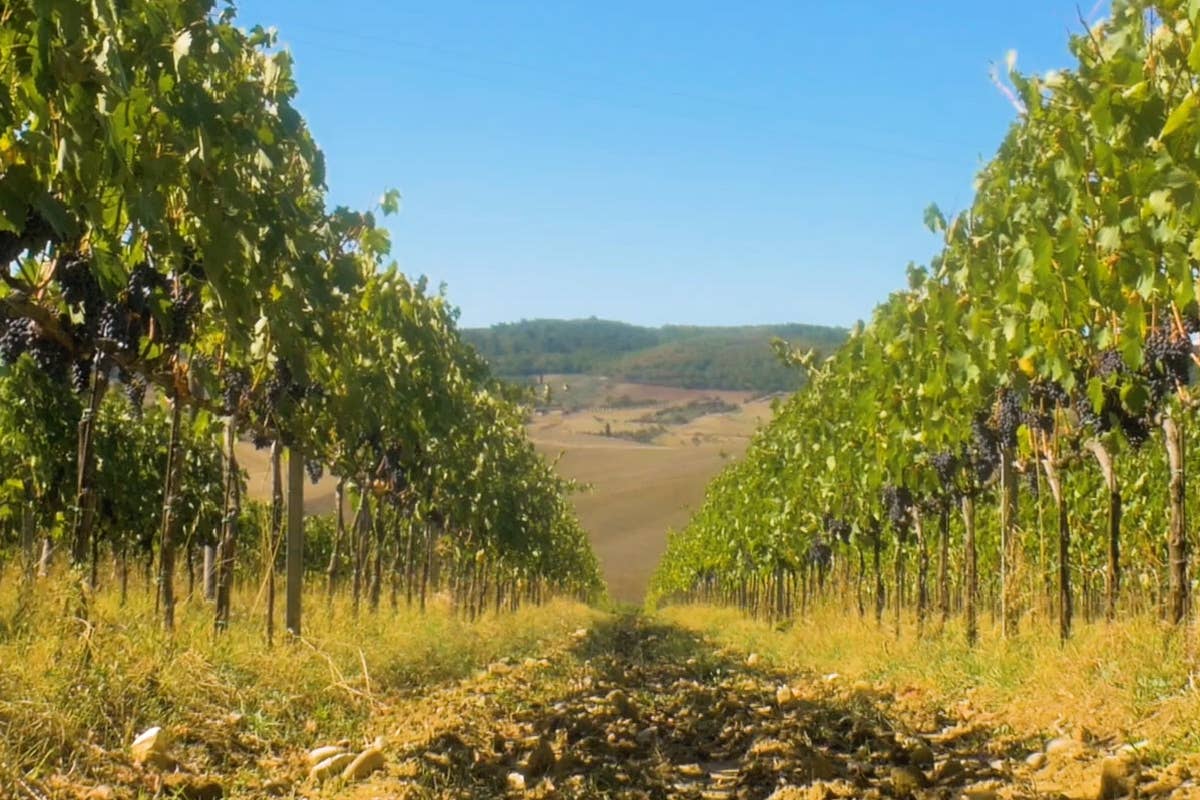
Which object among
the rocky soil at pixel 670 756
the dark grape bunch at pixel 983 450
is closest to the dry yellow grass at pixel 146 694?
the rocky soil at pixel 670 756

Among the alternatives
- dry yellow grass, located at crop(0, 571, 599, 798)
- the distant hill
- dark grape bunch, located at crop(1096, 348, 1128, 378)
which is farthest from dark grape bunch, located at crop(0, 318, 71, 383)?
the distant hill

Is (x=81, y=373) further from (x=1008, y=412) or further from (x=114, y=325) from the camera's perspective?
(x=1008, y=412)

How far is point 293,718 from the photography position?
20.5 feet

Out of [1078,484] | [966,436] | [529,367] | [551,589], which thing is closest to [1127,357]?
[966,436]

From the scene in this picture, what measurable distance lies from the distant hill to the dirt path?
12082 cm

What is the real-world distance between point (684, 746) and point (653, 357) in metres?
177

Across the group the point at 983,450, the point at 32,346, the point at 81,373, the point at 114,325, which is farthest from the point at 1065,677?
the point at 32,346

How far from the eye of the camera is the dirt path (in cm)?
503

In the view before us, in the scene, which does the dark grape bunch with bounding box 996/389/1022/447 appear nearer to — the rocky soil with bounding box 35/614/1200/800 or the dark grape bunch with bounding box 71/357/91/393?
the rocky soil with bounding box 35/614/1200/800

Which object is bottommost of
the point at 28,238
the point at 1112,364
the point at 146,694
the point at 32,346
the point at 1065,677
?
the point at 1065,677

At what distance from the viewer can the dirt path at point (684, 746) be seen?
198 inches

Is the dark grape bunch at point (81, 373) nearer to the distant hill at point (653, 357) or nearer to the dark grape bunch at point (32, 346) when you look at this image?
the dark grape bunch at point (32, 346)

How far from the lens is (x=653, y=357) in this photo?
18300cm

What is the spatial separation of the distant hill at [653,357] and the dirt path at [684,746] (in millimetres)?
120818
